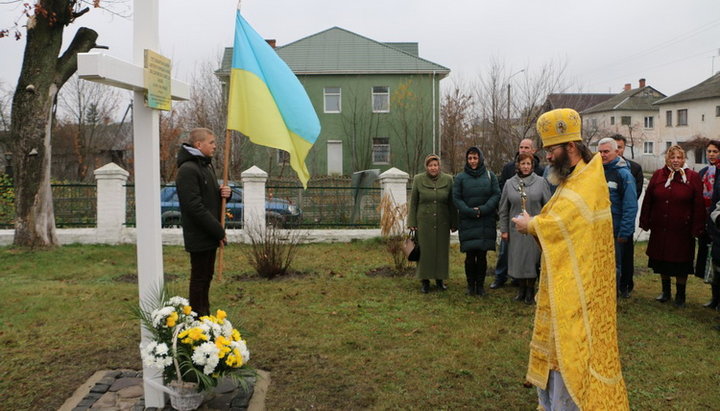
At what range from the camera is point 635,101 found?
54594mm

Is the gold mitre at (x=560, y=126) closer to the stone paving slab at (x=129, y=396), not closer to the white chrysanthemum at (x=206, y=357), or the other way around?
the white chrysanthemum at (x=206, y=357)

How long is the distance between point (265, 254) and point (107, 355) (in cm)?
371

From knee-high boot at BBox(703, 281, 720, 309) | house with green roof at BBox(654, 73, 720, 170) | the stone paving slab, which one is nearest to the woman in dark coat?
knee-high boot at BBox(703, 281, 720, 309)

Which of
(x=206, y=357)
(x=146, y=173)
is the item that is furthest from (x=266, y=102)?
(x=206, y=357)

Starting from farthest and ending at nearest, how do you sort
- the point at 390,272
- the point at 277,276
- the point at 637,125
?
the point at 637,125 → the point at 390,272 → the point at 277,276

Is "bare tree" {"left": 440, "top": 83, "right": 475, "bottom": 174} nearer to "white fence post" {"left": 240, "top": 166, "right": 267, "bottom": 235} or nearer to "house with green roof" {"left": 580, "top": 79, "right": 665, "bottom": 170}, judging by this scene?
"white fence post" {"left": 240, "top": 166, "right": 267, "bottom": 235}

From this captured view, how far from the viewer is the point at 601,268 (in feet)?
10.5

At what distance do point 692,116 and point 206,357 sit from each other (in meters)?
51.6

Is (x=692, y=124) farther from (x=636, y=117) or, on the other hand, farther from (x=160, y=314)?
(x=160, y=314)

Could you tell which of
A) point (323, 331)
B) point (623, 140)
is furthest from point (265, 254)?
point (623, 140)

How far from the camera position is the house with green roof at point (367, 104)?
28906 millimetres

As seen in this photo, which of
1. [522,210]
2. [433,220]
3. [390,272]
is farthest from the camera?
[390,272]

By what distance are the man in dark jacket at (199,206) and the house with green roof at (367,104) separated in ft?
78.5

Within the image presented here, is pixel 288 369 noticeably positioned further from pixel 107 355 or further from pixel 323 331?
pixel 107 355
